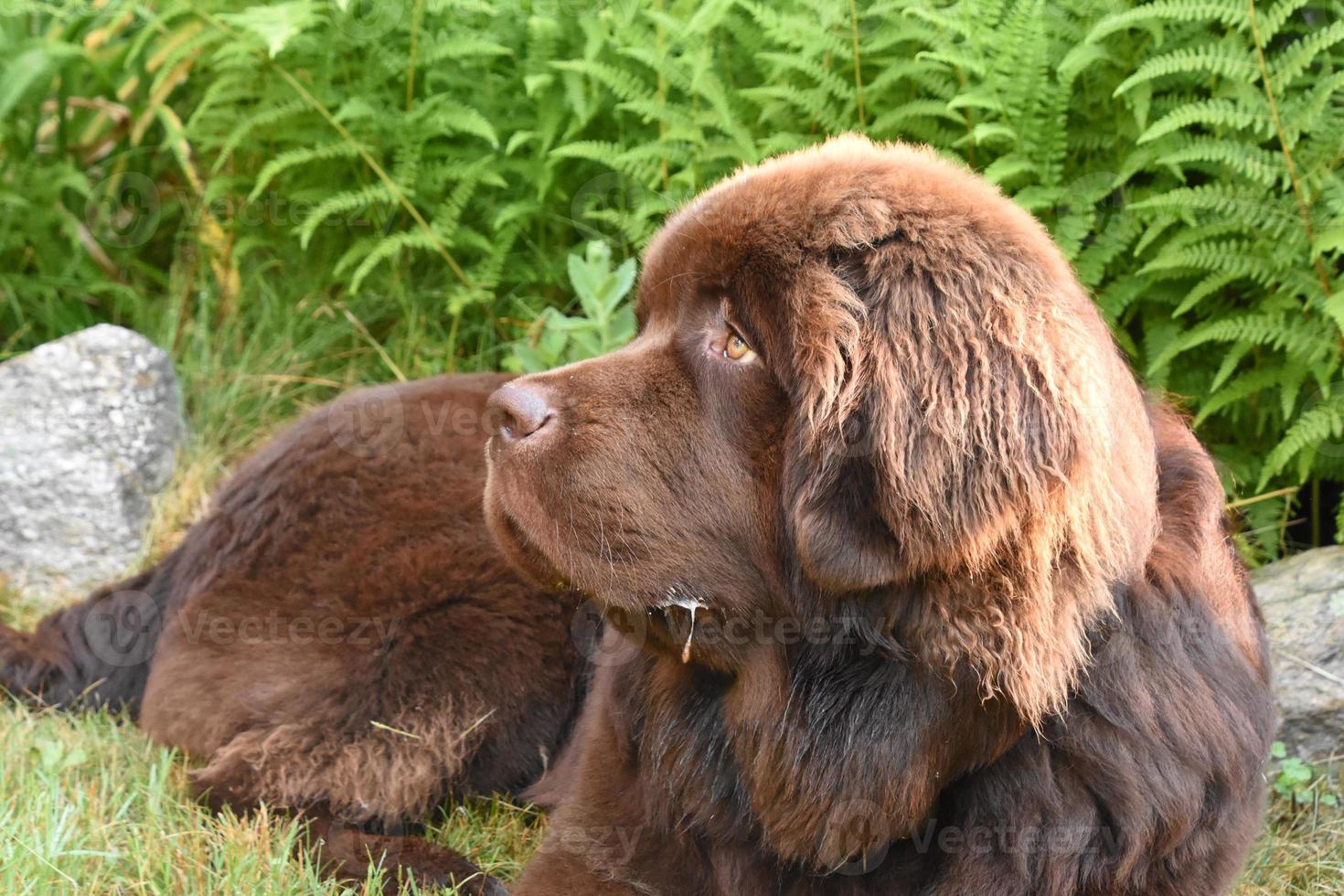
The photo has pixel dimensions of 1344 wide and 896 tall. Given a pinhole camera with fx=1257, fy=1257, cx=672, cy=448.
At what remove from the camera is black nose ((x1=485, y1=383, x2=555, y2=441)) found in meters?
2.31

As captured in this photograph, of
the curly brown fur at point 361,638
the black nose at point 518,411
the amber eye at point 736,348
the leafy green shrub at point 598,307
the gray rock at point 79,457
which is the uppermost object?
the amber eye at point 736,348

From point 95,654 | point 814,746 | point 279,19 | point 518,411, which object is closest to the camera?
point 814,746

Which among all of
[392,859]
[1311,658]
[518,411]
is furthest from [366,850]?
[1311,658]

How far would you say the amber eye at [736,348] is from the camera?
87.7 inches

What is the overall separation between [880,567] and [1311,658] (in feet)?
Result: 6.59

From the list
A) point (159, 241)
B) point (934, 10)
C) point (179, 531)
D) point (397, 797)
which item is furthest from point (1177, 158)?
point (159, 241)

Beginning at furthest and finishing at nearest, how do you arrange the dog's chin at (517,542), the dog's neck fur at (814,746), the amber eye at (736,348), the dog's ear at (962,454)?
the dog's chin at (517,542), the amber eye at (736,348), the dog's neck fur at (814,746), the dog's ear at (962,454)

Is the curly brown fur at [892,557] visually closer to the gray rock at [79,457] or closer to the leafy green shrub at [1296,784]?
the leafy green shrub at [1296,784]

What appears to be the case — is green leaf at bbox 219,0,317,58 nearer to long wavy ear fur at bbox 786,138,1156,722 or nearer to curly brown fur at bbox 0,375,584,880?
curly brown fur at bbox 0,375,584,880

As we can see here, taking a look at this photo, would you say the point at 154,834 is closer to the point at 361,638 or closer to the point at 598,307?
the point at 361,638

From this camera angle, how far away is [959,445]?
1.97 meters

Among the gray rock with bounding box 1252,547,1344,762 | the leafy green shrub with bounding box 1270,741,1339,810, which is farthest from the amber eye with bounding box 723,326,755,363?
the gray rock with bounding box 1252,547,1344,762

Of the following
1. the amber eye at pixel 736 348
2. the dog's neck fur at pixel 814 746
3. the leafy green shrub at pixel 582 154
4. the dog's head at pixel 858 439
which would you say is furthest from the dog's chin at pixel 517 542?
the leafy green shrub at pixel 582 154

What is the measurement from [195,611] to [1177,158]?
2.94 m
